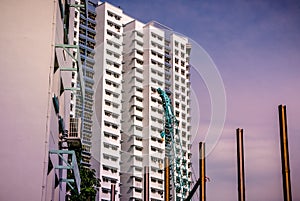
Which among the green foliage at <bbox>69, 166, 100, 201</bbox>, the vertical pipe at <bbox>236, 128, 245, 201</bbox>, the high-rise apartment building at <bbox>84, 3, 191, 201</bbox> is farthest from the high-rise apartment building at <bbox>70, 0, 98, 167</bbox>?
the vertical pipe at <bbox>236, 128, 245, 201</bbox>

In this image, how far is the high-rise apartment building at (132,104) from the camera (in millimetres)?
83500

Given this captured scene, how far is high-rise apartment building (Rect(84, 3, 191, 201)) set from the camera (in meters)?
83.5

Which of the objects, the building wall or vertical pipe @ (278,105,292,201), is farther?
vertical pipe @ (278,105,292,201)

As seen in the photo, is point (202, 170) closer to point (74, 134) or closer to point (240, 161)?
point (240, 161)

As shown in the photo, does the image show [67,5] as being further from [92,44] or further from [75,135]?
[92,44]

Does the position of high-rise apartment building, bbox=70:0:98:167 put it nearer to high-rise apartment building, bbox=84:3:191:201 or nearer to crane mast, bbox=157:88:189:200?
high-rise apartment building, bbox=84:3:191:201

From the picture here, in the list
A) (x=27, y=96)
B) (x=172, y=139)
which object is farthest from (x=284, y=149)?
(x=172, y=139)

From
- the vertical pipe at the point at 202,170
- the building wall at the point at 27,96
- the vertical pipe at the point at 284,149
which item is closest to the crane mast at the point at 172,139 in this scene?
the vertical pipe at the point at 202,170

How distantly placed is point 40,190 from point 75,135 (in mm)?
5635

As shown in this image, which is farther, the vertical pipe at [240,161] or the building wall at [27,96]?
the vertical pipe at [240,161]

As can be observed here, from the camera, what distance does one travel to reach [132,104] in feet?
296

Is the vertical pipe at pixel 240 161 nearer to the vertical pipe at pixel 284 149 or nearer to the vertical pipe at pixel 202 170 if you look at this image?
the vertical pipe at pixel 202 170

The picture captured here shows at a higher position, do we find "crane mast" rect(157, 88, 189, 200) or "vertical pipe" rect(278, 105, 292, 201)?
"crane mast" rect(157, 88, 189, 200)

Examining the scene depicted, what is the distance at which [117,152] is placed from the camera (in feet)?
277
